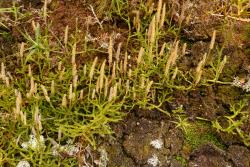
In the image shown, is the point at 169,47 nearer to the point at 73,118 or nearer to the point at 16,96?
the point at 73,118

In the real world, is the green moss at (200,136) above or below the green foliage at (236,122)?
below

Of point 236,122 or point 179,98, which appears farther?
point 179,98

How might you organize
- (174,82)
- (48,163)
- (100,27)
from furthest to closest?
(100,27), (174,82), (48,163)

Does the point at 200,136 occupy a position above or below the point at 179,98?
below

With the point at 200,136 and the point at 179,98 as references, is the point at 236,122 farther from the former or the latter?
the point at 179,98

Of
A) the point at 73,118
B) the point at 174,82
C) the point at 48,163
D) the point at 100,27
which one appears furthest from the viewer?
the point at 100,27

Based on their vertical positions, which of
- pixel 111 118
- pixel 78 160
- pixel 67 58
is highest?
pixel 67 58

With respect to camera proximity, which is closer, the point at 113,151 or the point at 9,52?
the point at 113,151

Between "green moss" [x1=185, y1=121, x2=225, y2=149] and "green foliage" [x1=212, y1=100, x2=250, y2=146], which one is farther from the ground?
"green foliage" [x1=212, y1=100, x2=250, y2=146]

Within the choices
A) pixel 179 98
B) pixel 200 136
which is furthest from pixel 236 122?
pixel 179 98

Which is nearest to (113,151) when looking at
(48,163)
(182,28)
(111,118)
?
(111,118)

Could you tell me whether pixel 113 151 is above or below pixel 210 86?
below
